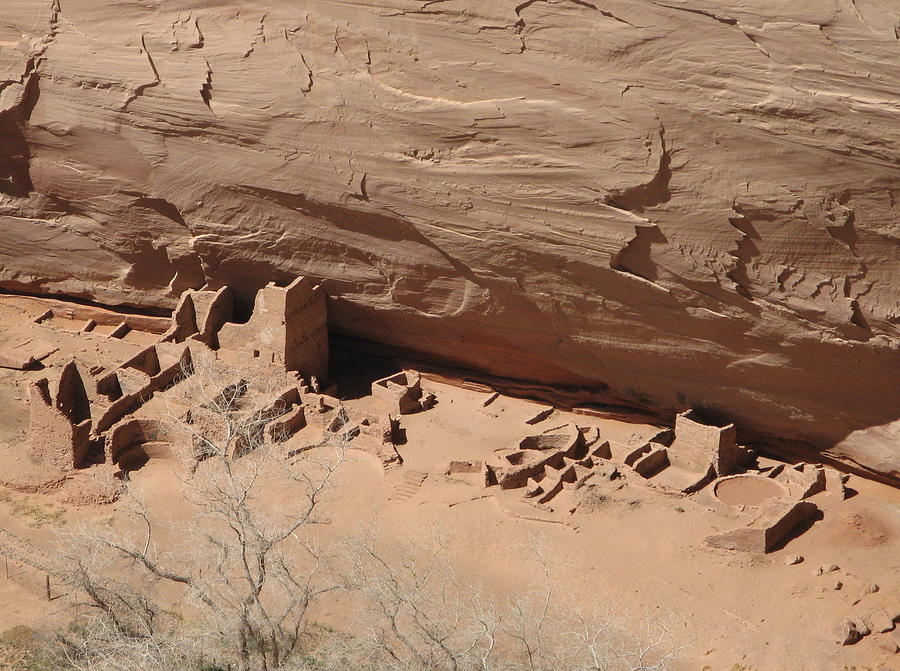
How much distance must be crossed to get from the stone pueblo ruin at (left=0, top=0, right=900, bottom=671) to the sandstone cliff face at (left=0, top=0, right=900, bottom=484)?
58 millimetres

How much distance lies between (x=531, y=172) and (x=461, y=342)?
16.7 ft

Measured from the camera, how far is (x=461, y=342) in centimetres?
2372

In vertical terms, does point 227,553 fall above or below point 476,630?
above

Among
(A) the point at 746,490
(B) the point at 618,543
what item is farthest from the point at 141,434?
(A) the point at 746,490

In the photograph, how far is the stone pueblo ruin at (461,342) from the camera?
55.6ft

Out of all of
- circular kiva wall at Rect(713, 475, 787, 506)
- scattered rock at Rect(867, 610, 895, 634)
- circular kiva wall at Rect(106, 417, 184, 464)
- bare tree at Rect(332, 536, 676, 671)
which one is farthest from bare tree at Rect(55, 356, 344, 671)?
scattered rock at Rect(867, 610, 895, 634)

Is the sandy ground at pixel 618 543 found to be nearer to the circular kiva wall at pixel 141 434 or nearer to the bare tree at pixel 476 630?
the bare tree at pixel 476 630

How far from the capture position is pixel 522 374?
24.0 meters

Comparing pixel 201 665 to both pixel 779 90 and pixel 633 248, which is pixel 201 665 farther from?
pixel 779 90

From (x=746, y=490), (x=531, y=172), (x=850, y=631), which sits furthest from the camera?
(x=746, y=490)

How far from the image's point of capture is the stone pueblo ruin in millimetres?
16953

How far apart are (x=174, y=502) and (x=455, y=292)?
6431mm

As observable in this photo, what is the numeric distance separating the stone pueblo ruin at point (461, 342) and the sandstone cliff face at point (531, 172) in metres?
0.06

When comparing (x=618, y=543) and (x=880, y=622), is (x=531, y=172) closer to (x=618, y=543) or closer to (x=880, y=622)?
(x=618, y=543)
